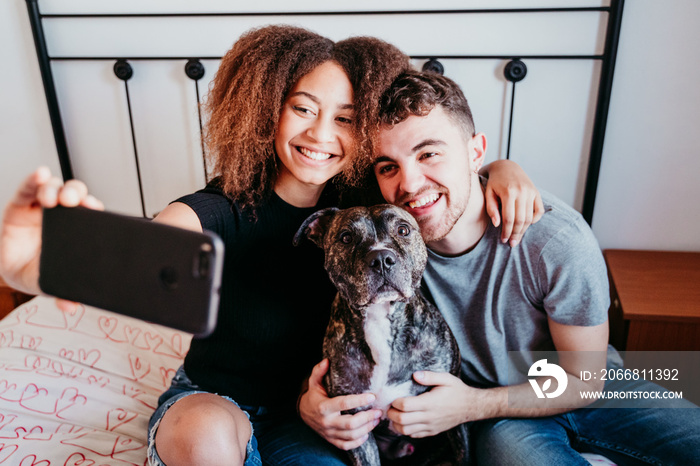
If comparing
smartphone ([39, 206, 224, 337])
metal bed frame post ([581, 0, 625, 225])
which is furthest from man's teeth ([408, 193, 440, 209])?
metal bed frame post ([581, 0, 625, 225])

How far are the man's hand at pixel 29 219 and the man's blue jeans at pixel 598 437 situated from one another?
116 centimetres

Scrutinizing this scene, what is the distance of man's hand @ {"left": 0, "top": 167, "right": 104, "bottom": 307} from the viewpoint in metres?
0.76

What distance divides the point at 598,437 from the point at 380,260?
101 cm

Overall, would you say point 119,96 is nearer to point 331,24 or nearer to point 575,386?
point 331,24

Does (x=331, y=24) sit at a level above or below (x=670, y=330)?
above

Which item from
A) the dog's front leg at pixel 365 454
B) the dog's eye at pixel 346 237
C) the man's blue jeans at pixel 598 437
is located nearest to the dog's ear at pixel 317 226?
the dog's eye at pixel 346 237

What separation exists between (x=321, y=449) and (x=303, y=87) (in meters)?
1.01

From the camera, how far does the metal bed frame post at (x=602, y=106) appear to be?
6.38 feet

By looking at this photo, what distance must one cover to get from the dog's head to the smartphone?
42 cm

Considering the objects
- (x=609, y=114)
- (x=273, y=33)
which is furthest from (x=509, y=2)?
(x=273, y=33)

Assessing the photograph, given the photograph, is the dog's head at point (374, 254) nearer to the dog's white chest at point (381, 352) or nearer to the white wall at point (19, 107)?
the dog's white chest at point (381, 352)

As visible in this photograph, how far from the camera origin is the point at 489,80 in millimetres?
2176

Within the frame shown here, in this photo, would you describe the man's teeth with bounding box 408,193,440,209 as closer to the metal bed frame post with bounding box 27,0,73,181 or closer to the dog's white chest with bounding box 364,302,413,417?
the dog's white chest with bounding box 364,302,413,417

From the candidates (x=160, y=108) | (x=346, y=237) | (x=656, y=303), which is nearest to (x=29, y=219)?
(x=346, y=237)
